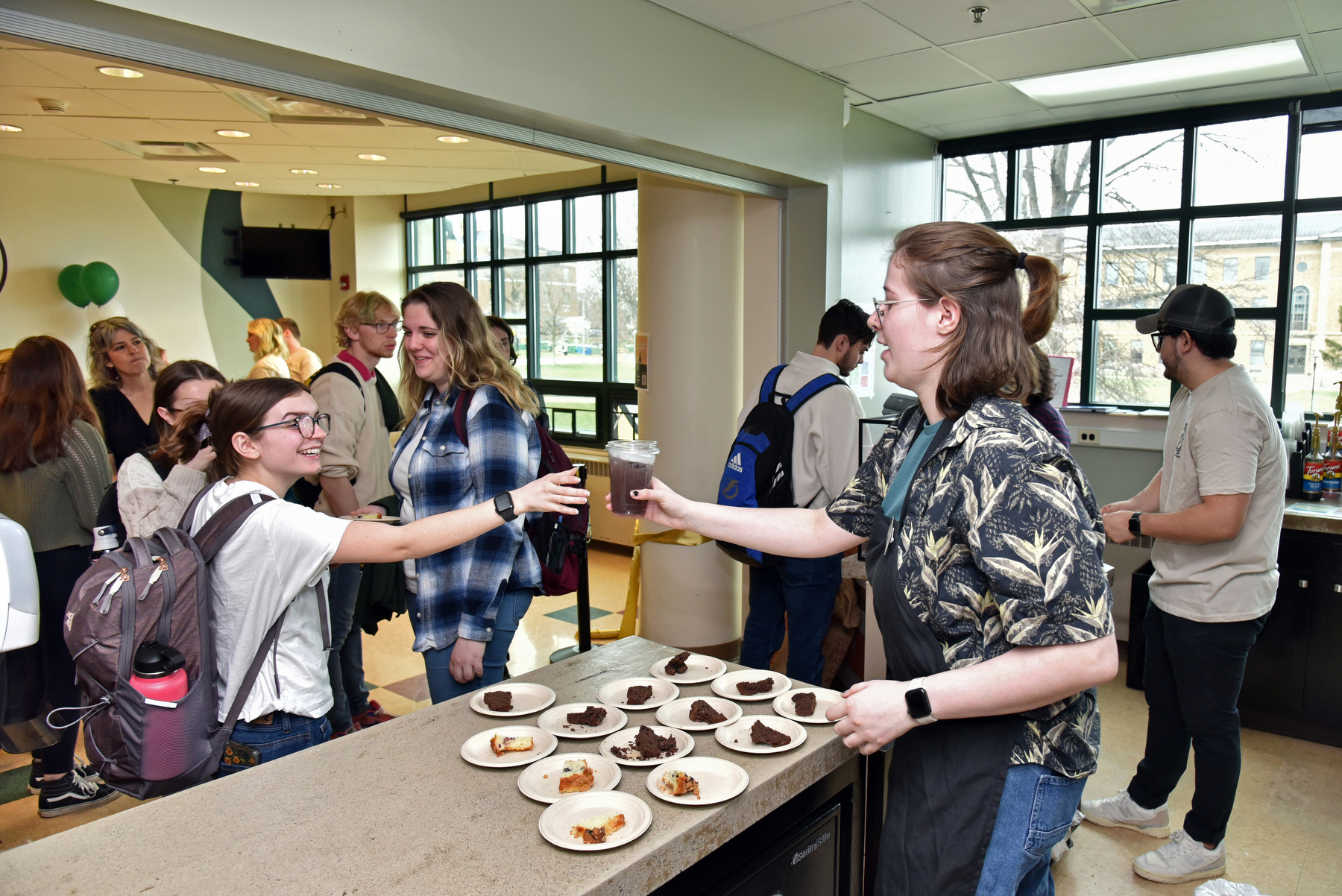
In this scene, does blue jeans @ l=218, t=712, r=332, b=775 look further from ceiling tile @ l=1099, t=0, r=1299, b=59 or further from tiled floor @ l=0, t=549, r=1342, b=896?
ceiling tile @ l=1099, t=0, r=1299, b=59

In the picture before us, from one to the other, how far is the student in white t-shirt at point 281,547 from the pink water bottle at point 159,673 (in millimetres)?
110

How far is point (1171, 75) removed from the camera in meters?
4.25

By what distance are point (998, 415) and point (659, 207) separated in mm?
3413

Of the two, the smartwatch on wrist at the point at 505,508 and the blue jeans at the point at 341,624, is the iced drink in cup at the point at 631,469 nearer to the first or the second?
the smartwatch on wrist at the point at 505,508

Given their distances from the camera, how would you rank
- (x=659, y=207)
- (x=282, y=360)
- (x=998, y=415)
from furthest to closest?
(x=282, y=360) < (x=659, y=207) < (x=998, y=415)

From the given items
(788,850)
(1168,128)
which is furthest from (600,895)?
(1168,128)

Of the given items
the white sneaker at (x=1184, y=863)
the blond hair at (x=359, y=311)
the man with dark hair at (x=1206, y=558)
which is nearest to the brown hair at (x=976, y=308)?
the man with dark hair at (x=1206, y=558)

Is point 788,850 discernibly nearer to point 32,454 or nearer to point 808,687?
point 808,687

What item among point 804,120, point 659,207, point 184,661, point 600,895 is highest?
point 804,120

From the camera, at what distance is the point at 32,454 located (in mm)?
3035

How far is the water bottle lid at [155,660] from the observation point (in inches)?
60.1

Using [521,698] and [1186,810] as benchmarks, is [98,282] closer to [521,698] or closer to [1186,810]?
[521,698]

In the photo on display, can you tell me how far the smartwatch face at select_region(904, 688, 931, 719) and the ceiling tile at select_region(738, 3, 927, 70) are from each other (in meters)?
2.95

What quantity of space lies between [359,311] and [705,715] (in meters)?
2.57
